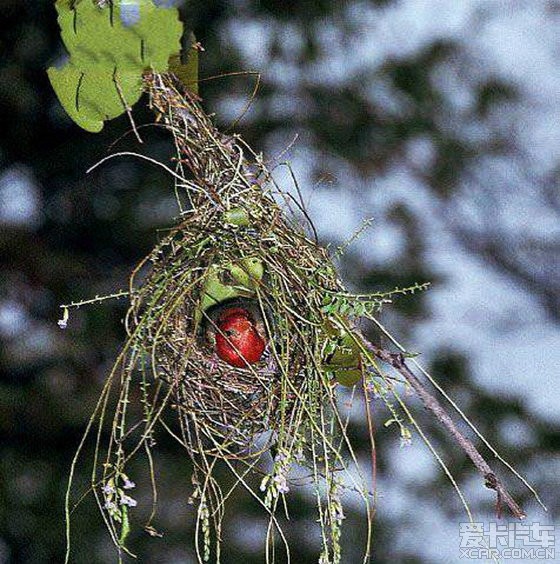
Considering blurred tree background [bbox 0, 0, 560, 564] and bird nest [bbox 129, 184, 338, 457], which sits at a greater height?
blurred tree background [bbox 0, 0, 560, 564]

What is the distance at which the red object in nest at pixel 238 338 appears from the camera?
54 cm

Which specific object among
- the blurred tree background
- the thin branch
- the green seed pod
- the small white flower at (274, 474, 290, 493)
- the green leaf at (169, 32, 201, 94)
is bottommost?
the small white flower at (274, 474, 290, 493)

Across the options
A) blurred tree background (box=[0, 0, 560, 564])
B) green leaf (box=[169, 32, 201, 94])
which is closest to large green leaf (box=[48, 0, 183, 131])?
green leaf (box=[169, 32, 201, 94])

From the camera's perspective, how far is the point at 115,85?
0.47 m

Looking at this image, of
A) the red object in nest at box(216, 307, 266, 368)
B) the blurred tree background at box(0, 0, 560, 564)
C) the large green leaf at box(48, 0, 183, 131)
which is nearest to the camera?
the large green leaf at box(48, 0, 183, 131)

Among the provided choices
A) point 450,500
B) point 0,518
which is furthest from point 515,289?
point 0,518

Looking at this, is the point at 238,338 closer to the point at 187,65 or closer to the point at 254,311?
the point at 254,311

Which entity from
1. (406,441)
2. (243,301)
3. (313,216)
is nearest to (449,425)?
(406,441)

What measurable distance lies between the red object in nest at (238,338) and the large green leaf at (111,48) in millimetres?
135

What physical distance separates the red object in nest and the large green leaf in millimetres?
135

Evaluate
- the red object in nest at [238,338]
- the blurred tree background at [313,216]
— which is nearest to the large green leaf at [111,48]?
the red object in nest at [238,338]

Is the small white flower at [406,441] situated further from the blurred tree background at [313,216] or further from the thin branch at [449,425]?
the blurred tree background at [313,216]

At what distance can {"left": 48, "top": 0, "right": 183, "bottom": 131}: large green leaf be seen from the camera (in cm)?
43

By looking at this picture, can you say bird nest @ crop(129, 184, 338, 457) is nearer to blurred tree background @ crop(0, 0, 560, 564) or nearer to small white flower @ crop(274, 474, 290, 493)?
small white flower @ crop(274, 474, 290, 493)
